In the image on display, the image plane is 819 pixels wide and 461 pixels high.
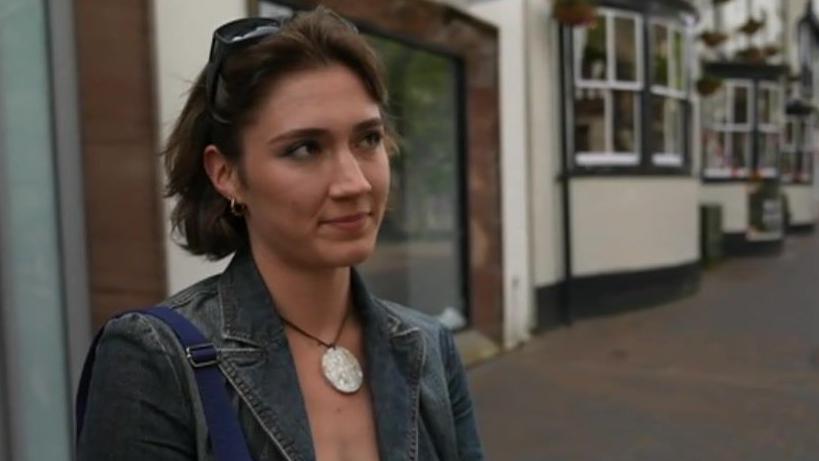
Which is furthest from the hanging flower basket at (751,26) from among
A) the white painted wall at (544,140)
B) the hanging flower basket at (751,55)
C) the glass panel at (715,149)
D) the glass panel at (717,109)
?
the white painted wall at (544,140)

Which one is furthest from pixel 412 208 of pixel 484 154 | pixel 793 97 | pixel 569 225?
pixel 793 97

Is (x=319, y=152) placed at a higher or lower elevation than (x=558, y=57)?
lower

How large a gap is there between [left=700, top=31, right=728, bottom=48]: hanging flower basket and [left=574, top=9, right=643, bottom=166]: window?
5.04m

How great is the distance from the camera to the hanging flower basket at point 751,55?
1561 cm

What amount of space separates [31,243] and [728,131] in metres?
14.4

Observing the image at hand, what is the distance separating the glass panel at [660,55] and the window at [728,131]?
491cm

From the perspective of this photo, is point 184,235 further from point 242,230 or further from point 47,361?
point 47,361

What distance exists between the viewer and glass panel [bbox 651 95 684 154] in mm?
9828

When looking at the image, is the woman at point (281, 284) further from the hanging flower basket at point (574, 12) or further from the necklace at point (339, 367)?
the hanging flower basket at point (574, 12)

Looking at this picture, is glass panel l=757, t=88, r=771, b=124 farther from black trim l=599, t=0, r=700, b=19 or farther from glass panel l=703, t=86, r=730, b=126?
black trim l=599, t=0, r=700, b=19

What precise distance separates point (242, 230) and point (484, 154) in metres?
5.93

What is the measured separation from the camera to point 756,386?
6.02 meters

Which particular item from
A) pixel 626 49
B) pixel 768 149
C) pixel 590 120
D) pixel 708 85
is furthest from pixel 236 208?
pixel 768 149

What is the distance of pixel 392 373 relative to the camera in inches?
54.3
